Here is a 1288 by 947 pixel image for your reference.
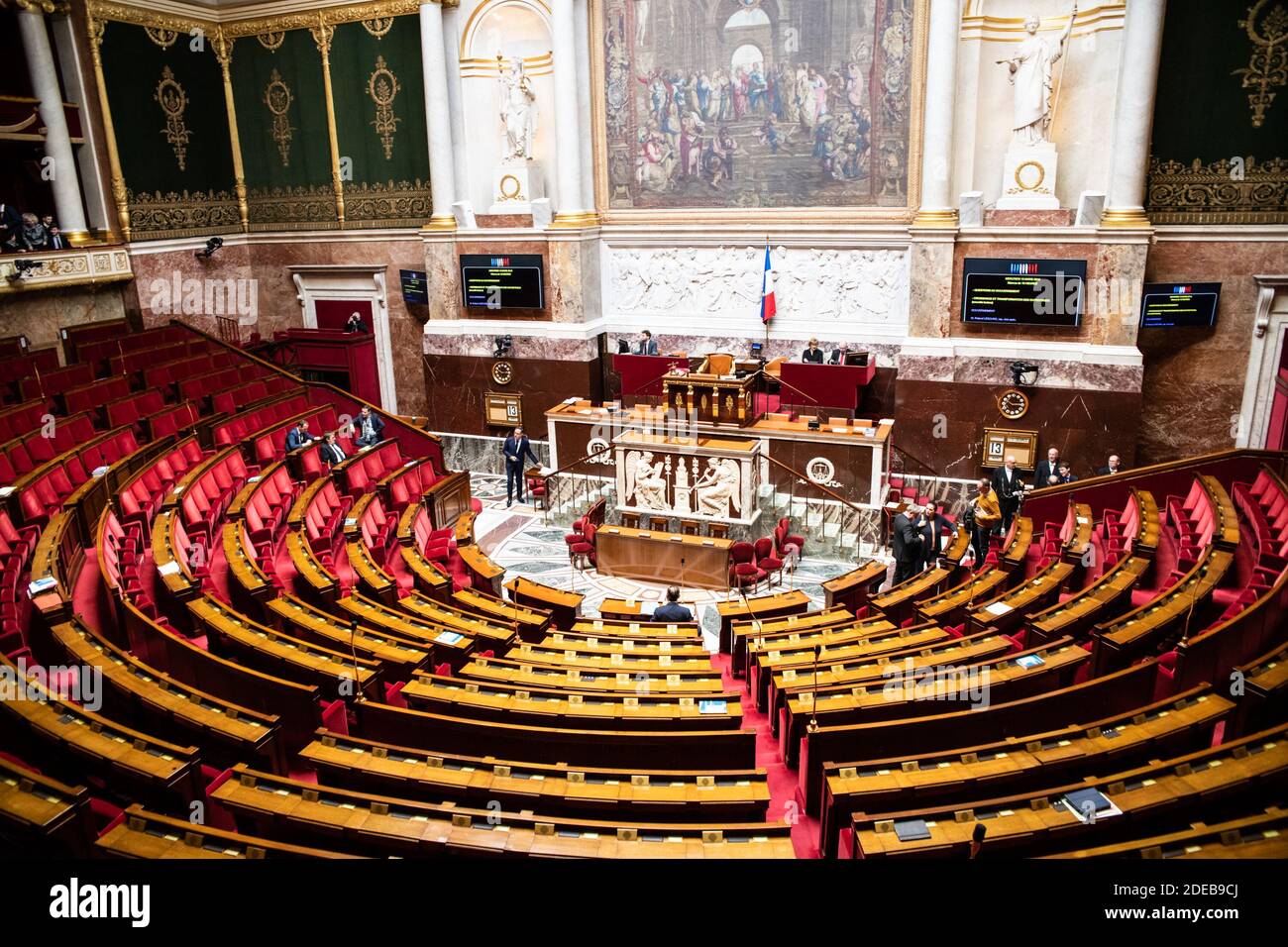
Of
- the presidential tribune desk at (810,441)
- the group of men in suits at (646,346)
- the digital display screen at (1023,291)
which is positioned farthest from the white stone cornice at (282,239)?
the digital display screen at (1023,291)

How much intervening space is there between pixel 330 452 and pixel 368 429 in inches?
54.6

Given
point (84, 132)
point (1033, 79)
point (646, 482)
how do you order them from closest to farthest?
1. point (646, 482)
2. point (1033, 79)
3. point (84, 132)

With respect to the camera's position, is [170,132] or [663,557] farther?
[170,132]

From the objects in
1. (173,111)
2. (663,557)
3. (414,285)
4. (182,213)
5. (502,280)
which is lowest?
(663,557)

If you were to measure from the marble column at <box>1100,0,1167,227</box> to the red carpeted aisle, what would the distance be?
9648mm

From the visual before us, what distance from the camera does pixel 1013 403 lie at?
12938 mm

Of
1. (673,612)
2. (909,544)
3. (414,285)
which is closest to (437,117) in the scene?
(414,285)

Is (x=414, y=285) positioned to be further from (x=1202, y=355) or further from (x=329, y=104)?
(x=1202, y=355)

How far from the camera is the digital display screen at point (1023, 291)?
40.7 feet

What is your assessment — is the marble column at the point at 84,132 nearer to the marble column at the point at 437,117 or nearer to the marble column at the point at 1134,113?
the marble column at the point at 437,117

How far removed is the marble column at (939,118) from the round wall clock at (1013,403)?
9.08 ft

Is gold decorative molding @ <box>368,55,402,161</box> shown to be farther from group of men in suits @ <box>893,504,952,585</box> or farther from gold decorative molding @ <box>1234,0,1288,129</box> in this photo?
gold decorative molding @ <box>1234,0,1288,129</box>

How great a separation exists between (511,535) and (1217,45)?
1215 centimetres
